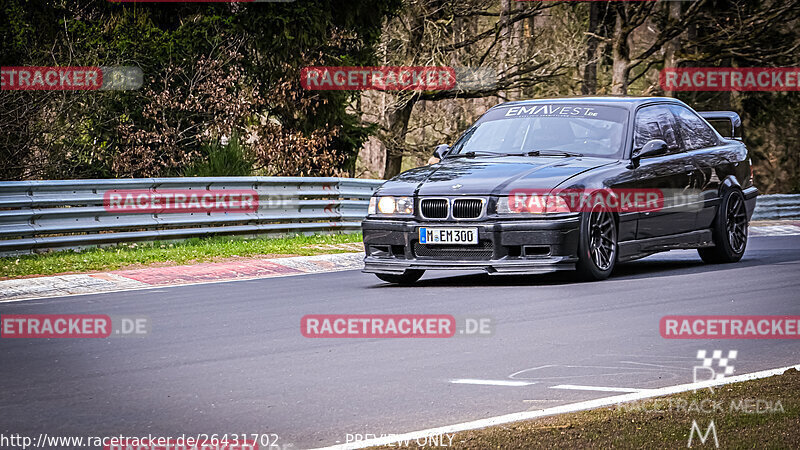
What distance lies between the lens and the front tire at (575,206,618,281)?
37.7 feet

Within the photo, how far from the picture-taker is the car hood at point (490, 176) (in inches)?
453

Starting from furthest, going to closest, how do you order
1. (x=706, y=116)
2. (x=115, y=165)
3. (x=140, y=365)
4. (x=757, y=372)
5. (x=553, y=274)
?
(x=115, y=165)
(x=706, y=116)
(x=553, y=274)
(x=140, y=365)
(x=757, y=372)

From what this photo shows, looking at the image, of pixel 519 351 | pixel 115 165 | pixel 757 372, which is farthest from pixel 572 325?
pixel 115 165

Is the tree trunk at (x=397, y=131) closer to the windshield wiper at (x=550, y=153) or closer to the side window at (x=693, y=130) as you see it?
the side window at (x=693, y=130)

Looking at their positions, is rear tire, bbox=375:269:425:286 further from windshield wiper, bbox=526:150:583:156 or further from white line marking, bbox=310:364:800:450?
white line marking, bbox=310:364:800:450

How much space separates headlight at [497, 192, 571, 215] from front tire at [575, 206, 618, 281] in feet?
0.86

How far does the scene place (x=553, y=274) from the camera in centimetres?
1296

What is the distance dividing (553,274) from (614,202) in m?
1.32

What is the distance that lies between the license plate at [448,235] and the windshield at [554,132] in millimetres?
1559

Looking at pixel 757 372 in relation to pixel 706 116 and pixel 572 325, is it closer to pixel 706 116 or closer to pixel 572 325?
pixel 572 325

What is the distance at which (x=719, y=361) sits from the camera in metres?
7.85

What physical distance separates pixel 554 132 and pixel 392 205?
1969 mm

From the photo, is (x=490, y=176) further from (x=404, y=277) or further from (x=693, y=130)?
(x=693, y=130)

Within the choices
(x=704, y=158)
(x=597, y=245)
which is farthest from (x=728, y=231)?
(x=597, y=245)
